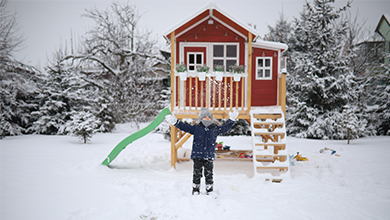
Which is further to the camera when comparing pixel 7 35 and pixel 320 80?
pixel 320 80

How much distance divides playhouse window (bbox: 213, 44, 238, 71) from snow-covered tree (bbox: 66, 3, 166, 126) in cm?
936

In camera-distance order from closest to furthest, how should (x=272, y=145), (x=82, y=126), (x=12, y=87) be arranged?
(x=272, y=145)
(x=82, y=126)
(x=12, y=87)

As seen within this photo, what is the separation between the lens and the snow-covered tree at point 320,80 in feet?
44.2

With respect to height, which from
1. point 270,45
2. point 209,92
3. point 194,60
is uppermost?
point 270,45

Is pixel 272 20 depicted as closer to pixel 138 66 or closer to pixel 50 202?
pixel 138 66

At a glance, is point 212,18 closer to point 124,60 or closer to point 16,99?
point 16,99

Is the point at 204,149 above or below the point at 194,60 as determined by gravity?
below

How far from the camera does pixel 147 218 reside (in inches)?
130

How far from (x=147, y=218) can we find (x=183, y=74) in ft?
12.0

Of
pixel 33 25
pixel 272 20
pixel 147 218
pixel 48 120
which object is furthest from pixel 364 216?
pixel 33 25

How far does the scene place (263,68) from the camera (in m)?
7.25

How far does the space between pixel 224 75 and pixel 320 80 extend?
31.5ft

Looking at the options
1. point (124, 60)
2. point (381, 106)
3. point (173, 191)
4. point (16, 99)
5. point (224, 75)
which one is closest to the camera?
point (173, 191)

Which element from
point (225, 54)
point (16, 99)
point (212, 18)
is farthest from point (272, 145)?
point (16, 99)
